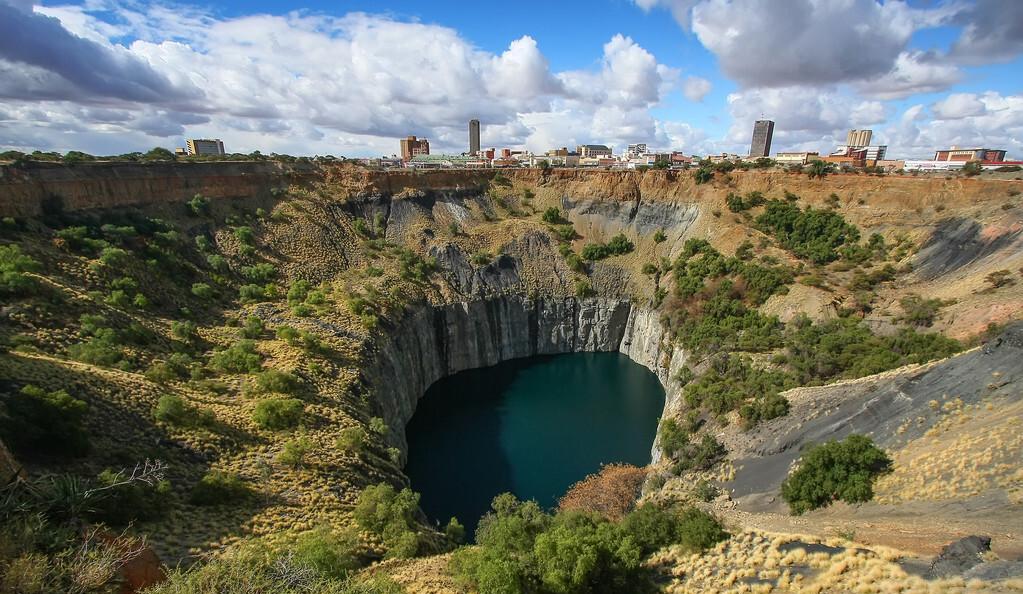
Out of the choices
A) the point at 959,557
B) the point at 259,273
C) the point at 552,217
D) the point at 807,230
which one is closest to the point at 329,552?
the point at 959,557

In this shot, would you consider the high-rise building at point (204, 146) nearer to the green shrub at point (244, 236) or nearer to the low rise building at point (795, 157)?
the green shrub at point (244, 236)

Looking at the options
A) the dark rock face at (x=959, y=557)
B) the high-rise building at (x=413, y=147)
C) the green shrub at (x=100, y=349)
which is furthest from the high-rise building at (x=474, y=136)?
the dark rock face at (x=959, y=557)

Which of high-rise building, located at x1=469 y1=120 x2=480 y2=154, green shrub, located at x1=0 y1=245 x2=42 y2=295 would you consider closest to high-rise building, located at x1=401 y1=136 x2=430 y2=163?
high-rise building, located at x1=469 y1=120 x2=480 y2=154

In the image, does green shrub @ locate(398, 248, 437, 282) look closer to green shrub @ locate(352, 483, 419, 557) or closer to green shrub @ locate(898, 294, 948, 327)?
green shrub @ locate(352, 483, 419, 557)

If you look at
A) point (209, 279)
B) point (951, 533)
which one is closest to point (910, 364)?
point (951, 533)

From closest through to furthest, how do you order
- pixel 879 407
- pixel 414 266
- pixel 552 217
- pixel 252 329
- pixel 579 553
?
pixel 579 553 → pixel 879 407 → pixel 252 329 → pixel 414 266 → pixel 552 217

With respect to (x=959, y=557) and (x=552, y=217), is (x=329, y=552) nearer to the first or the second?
(x=959, y=557)

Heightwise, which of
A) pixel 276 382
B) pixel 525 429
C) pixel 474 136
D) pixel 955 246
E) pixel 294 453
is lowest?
pixel 525 429

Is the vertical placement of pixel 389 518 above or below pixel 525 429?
above
